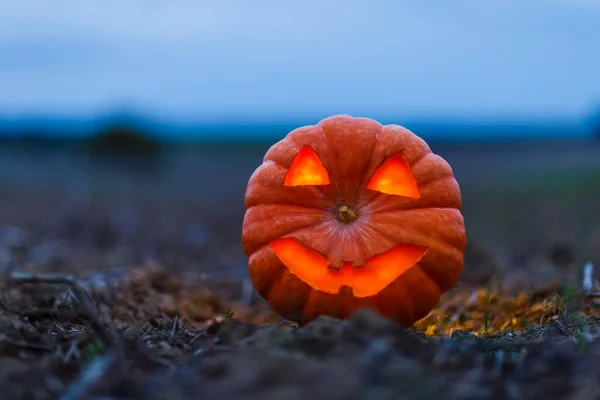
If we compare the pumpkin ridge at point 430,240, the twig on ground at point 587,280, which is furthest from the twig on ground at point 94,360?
the twig on ground at point 587,280

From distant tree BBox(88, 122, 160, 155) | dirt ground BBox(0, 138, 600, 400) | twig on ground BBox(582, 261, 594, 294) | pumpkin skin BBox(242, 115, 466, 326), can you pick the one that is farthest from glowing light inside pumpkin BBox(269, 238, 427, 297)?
distant tree BBox(88, 122, 160, 155)

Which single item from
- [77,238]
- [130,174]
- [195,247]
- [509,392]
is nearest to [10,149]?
[130,174]

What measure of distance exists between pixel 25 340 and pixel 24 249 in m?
5.63

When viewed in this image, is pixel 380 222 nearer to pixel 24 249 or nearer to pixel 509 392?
pixel 509 392

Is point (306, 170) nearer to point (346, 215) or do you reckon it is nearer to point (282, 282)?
point (346, 215)

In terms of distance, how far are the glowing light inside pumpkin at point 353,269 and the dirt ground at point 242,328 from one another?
0.38 m

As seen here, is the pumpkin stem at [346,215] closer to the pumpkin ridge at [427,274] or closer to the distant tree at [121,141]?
the pumpkin ridge at [427,274]

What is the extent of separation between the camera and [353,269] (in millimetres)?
3900

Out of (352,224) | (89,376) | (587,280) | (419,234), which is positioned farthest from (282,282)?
(587,280)

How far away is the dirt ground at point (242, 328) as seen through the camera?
2.48 m

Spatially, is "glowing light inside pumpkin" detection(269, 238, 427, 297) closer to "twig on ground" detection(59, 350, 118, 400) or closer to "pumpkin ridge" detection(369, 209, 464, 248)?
"pumpkin ridge" detection(369, 209, 464, 248)

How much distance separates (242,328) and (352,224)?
1.08 meters

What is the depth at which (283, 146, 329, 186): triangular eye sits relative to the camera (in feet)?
13.4

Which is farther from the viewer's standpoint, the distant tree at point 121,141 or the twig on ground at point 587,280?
the distant tree at point 121,141
